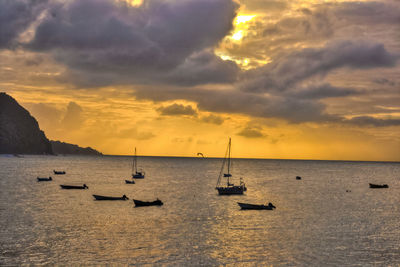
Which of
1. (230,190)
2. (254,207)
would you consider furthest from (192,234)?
(230,190)

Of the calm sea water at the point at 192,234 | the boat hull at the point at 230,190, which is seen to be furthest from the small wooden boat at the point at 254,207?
the boat hull at the point at 230,190

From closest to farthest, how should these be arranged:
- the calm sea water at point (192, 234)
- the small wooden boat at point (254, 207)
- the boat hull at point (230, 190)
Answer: the calm sea water at point (192, 234)
the small wooden boat at point (254, 207)
the boat hull at point (230, 190)

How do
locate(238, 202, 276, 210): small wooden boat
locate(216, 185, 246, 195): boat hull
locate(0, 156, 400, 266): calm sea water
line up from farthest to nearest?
locate(216, 185, 246, 195): boat hull → locate(238, 202, 276, 210): small wooden boat → locate(0, 156, 400, 266): calm sea water

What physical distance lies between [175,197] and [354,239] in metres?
55.3

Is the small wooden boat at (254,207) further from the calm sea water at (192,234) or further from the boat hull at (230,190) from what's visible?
the boat hull at (230,190)

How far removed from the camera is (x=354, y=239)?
56.0m

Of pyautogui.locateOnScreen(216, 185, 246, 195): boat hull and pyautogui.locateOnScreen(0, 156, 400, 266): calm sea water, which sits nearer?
pyautogui.locateOnScreen(0, 156, 400, 266): calm sea water

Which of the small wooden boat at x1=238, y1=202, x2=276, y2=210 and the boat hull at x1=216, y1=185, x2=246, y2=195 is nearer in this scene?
the small wooden boat at x1=238, y1=202, x2=276, y2=210

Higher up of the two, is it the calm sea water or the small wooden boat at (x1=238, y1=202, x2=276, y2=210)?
the small wooden boat at (x1=238, y1=202, x2=276, y2=210)

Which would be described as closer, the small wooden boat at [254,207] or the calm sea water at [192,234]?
the calm sea water at [192,234]

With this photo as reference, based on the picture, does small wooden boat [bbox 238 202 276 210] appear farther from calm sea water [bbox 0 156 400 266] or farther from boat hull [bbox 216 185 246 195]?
boat hull [bbox 216 185 246 195]

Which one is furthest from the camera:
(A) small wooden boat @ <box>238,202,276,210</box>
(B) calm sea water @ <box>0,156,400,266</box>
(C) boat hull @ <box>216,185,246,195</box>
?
(C) boat hull @ <box>216,185,246,195</box>

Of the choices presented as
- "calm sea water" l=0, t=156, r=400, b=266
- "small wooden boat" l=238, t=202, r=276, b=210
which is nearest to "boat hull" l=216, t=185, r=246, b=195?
"calm sea water" l=0, t=156, r=400, b=266

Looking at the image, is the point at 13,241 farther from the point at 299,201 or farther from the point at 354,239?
the point at 299,201
